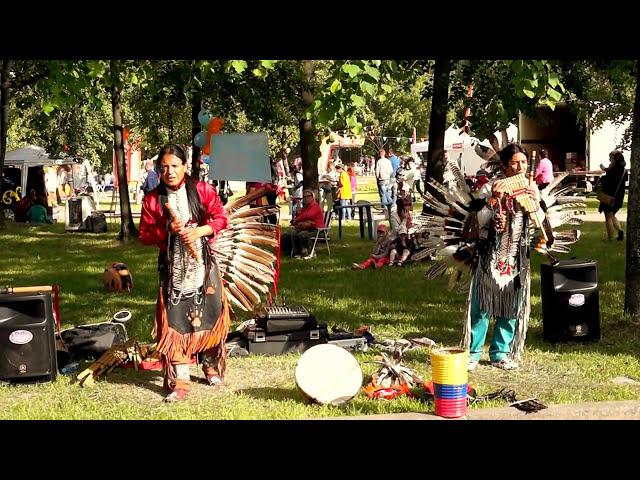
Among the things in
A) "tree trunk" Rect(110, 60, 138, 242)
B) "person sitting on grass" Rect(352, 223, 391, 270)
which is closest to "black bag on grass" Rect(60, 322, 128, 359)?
"person sitting on grass" Rect(352, 223, 391, 270)

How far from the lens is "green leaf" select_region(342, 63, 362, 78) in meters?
8.23

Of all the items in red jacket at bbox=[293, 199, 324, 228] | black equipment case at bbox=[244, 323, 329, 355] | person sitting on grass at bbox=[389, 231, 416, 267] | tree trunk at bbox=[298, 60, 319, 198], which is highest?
tree trunk at bbox=[298, 60, 319, 198]

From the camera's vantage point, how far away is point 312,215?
Answer: 1407 centimetres

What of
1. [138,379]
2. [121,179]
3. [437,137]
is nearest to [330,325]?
[138,379]

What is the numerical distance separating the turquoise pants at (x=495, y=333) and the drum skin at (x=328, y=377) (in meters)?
1.33

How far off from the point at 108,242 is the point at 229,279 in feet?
37.3

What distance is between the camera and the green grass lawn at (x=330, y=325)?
5.99m

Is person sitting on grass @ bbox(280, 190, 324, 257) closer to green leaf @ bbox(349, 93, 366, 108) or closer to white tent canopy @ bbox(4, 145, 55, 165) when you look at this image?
green leaf @ bbox(349, 93, 366, 108)

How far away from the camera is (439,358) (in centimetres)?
547

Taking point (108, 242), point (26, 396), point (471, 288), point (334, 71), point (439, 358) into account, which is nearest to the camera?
point (439, 358)

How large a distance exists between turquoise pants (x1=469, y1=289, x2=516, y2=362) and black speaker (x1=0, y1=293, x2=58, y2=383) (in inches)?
126
